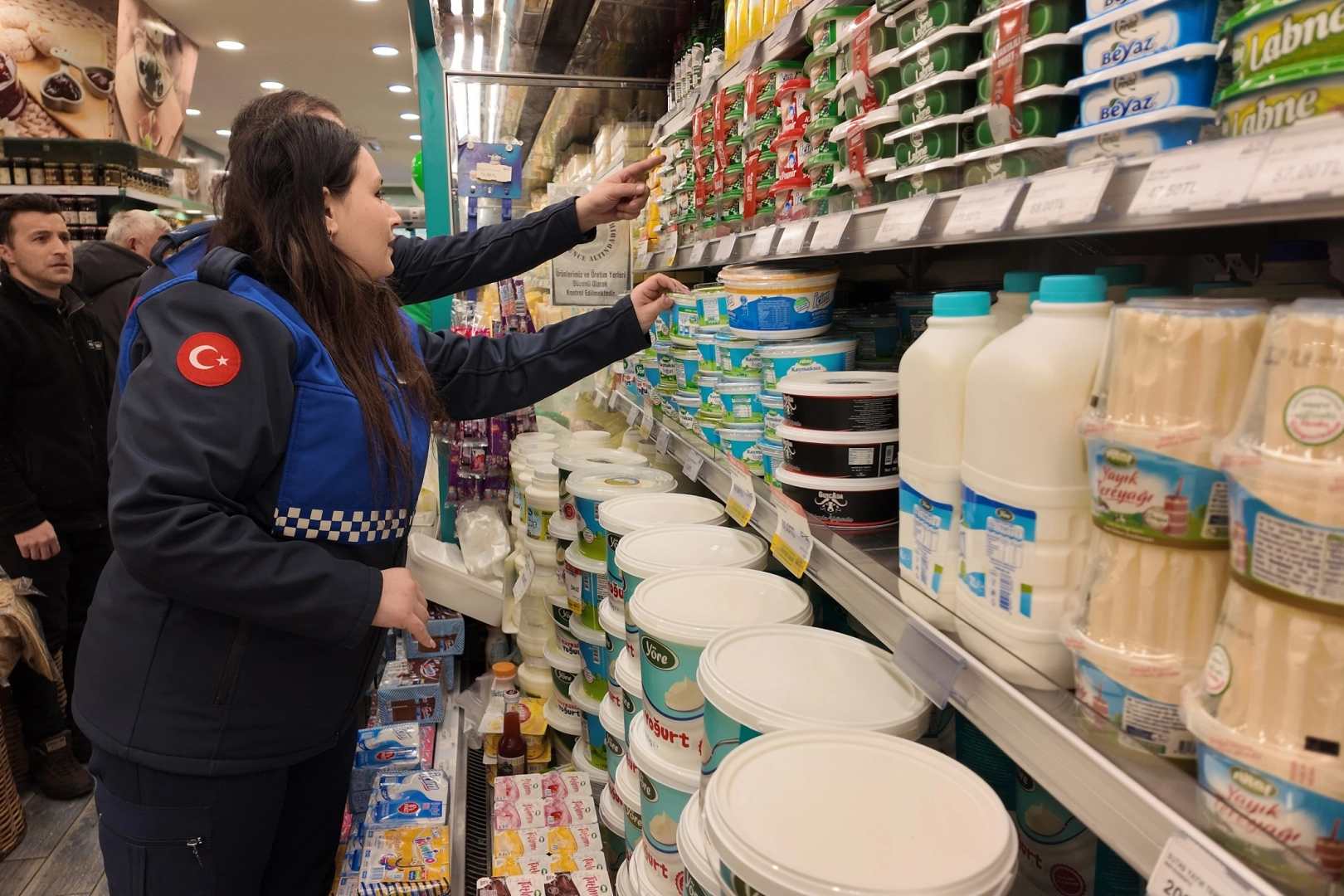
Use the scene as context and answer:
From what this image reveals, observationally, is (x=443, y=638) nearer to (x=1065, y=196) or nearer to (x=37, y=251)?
(x=37, y=251)

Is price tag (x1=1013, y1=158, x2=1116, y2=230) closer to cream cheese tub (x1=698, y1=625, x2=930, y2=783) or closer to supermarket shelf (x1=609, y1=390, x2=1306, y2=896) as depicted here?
supermarket shelf (x1=609, y1=390, x2=1306, y2=896)

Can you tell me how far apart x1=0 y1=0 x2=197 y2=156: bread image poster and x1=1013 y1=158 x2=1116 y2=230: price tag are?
774 centimetres

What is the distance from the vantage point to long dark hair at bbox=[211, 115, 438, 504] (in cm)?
144

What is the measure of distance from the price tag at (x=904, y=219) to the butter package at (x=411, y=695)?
2355 millimetres

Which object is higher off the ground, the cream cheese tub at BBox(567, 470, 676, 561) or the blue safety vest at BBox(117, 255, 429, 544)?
the blue safety vest at BBox(117, 255, 429, 544)

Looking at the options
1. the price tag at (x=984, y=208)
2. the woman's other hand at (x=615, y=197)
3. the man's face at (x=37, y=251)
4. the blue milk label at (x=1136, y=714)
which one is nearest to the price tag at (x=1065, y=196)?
the price tag at (x=984, y=208)

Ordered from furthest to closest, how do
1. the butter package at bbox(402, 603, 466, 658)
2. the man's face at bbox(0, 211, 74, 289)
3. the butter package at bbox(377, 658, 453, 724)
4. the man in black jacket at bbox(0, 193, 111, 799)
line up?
the man's face at bbox(0, 211, 74, 289), the man in black jacket at bbox(0, 193, 111, 799), the butter package at bbox(402, 603, 466, 658), the butter package at bbox(377, 658, 453, 724)

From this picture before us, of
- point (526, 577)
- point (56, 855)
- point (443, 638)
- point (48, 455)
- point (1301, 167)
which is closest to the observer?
point (1301, 167)

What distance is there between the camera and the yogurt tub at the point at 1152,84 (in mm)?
708

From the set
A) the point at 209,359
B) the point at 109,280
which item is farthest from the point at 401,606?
the point at 109,280

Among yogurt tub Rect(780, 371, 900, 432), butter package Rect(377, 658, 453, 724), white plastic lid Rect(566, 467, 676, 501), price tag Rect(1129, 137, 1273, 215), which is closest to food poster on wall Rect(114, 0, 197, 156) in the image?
butter package Rect(377, 658, 453, 724)

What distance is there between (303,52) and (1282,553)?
1017 centimetres

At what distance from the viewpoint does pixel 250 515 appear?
1397 millimetres

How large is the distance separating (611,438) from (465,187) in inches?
49.1
